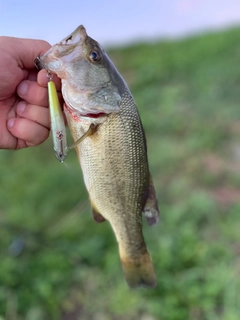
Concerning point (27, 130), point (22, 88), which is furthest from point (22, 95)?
point (27, 130)

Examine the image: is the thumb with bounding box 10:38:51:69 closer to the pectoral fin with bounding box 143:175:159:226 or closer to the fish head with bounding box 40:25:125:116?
the fish head with bounding box 40:25:125:116

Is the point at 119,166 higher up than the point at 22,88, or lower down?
lower down

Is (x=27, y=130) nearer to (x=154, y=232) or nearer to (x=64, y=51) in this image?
(x=64, y=51)

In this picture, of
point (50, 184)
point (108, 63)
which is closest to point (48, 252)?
point (50, 184)

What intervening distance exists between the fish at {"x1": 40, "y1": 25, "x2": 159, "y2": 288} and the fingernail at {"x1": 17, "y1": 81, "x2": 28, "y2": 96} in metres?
0.27

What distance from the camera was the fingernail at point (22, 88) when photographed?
5.77 feet

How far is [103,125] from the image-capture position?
1588mm

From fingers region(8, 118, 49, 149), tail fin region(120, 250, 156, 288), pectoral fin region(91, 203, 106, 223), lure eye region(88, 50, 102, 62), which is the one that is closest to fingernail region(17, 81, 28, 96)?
fingers region(8, 118, 49, 149)

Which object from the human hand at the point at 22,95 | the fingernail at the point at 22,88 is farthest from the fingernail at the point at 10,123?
the fingernail at the point at 22,88

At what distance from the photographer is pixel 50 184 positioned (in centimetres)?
494

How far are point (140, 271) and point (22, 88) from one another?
3.07 feet

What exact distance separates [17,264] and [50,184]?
5.10 feet

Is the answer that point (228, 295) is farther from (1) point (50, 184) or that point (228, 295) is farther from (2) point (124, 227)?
(1) point (50, 184)

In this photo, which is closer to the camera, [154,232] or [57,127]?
[57,127]
